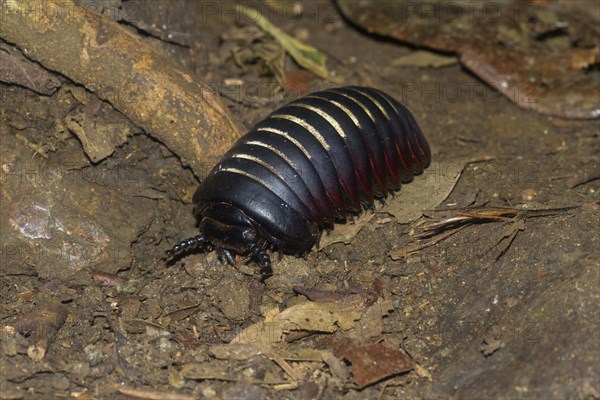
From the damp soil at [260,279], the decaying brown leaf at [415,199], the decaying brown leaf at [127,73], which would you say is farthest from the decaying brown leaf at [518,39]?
the decaying brown leaf at [127,73]

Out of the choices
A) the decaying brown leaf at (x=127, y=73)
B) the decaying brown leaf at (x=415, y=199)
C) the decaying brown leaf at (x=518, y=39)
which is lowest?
the decaying brown leaf at (x=415, y=199)

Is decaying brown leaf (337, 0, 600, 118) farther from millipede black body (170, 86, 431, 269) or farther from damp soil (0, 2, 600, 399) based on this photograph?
millipede black body (170, 86, 431, 269)

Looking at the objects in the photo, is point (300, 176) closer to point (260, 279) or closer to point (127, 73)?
point (260, 279)

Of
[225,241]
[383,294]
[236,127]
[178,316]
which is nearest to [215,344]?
[178,316]

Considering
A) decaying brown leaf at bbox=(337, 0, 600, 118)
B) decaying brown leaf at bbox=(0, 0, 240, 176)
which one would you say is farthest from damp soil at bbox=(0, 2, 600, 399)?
decaying brown leaf at bbox=(337, 0, 600, 118)

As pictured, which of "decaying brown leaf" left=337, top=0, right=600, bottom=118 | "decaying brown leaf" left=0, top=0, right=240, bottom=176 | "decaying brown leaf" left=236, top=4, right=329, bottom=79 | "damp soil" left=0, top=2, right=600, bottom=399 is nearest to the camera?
"damp soil" left=0, top=2, right=600, bottom=399

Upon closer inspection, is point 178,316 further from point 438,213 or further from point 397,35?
point 397,35

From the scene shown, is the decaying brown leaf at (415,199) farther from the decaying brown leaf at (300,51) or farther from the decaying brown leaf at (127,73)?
the decaying brown leaf at (300,51)

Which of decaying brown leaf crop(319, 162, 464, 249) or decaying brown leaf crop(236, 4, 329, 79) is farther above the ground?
decaying brown leaf crop(236, 4, 329, 79)
